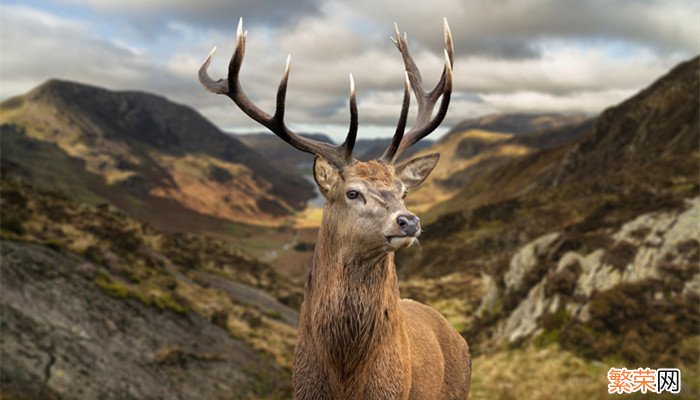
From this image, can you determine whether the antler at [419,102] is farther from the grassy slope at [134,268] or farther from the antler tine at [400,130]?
the grassy slope at [134,268]

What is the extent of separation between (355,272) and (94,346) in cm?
907

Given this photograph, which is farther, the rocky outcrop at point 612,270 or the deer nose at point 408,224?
the rocky outcrop at point 612,270

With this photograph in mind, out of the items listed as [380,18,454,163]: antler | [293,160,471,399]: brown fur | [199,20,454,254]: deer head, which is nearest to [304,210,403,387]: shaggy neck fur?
[293,160,471,399]: brown fur

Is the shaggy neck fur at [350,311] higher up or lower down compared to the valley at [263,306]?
higher up

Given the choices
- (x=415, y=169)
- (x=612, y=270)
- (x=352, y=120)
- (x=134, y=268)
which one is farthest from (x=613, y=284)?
(x=134, y=268)

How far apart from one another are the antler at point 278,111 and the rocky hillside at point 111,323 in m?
7.14

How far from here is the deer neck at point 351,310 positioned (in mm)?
4539

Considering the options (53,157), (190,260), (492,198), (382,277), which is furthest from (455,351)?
(53,157)

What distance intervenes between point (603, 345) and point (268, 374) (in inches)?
430

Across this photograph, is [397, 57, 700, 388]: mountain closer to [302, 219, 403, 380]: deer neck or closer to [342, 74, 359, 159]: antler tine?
[302, 219, 403, 380]: deer neck

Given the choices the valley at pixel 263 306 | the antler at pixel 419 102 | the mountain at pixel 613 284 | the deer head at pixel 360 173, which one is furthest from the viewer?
the mountain at pixel 613 284

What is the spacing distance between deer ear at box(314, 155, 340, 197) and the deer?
0.04 ft

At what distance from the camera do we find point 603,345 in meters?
14.3

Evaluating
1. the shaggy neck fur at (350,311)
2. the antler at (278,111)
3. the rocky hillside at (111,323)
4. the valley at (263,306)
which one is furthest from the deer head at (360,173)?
the valley at (263,306)
